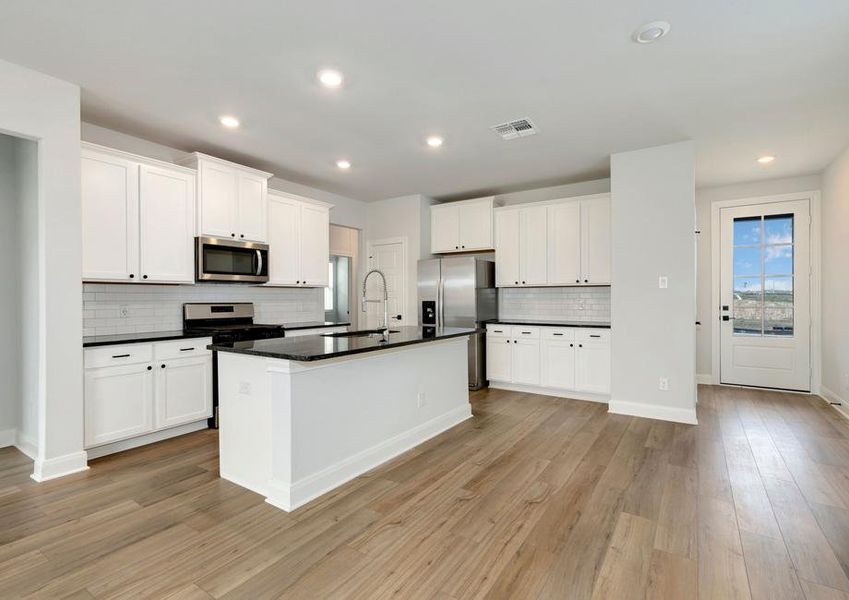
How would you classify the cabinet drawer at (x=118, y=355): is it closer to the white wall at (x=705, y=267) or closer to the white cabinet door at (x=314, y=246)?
the white cabinet door at (x=314, y=246)

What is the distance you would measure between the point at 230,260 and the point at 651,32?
3870 mm

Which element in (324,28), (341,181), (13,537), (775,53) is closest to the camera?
(13,537)

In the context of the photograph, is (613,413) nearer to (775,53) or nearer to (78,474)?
(775,53)

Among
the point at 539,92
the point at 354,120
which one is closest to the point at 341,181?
the point at 354,120

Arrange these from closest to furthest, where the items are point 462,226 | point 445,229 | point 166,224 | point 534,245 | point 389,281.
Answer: point 166,224 → point 534,245 → point 462,226 → point 445,229 → point 389,281

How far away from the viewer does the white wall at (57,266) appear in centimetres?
282

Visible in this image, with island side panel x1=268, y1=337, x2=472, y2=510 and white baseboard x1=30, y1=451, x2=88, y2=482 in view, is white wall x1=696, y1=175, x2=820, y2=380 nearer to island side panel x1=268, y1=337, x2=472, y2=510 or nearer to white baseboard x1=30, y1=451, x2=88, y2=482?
island side panel x1=268, y1=337, x2=472, y2=510

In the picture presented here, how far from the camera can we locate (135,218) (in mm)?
3566

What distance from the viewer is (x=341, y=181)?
545 centimetres

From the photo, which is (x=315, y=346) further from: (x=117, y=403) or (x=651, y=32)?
(x=651, y=32)

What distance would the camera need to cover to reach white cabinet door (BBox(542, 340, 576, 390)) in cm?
495

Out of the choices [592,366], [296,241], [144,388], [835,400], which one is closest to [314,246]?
[296,241]

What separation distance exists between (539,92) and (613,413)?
317 cm

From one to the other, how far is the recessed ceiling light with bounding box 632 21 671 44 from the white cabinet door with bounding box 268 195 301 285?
375 centimetres
